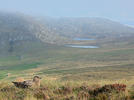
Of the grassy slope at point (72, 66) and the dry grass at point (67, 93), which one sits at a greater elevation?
the dry grass at point (67, 93)

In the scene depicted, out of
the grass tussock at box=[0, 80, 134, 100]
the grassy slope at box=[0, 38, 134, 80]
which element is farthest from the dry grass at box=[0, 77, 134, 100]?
the grassy slope at box=[0, 38, 134, 80]

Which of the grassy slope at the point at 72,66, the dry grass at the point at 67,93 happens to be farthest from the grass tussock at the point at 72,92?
the grassy slope at the point at 72,66

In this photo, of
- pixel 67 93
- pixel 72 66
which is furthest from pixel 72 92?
pixel 72 66

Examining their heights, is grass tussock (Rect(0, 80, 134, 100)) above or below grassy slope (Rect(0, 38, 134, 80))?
above

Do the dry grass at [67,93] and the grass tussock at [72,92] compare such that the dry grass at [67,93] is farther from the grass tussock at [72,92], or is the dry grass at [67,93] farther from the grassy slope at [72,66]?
the grassy slope at [72,66]

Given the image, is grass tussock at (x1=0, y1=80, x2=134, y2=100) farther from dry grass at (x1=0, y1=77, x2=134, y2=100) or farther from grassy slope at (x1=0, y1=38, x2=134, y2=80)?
grassy slope at (x1=0, y1=38, x2=134, y2=80)

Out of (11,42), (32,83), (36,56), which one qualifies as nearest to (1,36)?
(11,42)

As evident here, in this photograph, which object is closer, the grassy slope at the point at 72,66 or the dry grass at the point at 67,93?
the dry grass at the point at 67,93

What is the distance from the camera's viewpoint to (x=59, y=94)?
10.2m

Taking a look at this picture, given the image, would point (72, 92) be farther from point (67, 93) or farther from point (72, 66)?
point (72, 66)

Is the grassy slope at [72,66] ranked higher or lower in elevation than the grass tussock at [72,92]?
lower

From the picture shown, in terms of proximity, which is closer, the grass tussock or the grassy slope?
the grass tussock

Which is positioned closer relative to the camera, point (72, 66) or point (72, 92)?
point (72, 92)

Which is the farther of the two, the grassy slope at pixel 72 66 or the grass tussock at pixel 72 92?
the grassy slope at pixel 72 66
